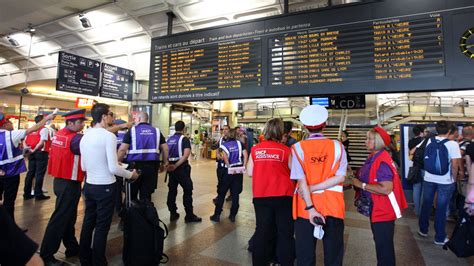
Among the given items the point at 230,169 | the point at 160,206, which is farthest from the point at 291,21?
the point at 160,206

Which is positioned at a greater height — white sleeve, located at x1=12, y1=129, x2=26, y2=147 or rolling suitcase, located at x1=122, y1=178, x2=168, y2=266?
white sleeve, located at x1=12, y1=129, x2=26, y2=147

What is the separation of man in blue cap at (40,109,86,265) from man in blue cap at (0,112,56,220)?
0.45 m

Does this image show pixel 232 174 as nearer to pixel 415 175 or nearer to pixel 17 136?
pixel 17 136

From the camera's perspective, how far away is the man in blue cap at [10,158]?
141 inches

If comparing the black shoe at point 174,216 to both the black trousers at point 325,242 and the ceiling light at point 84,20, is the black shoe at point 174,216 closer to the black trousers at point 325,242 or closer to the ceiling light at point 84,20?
the black trousers at point 325,242

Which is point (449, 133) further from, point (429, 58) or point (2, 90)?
point (2, 90)

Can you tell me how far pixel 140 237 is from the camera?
2.80 metres

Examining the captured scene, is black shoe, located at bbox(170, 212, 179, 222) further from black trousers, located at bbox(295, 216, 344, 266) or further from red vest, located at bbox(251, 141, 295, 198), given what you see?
black trousers, located at bbox(295, 216, 344, 266)

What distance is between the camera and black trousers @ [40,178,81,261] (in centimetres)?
282

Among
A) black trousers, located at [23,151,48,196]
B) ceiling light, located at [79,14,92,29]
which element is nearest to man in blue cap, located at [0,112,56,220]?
black trousers, located at [23,151,48,196]

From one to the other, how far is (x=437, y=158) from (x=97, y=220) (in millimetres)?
4490

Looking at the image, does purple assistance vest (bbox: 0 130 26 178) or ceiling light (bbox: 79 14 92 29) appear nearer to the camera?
purple assistance vest (bbox: 0 130 26 178)

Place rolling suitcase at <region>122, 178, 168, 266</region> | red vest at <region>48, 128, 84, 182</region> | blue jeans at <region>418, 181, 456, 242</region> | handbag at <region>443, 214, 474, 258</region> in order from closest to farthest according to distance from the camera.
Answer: handbag at <region>443, 214, 474, 258</region>, rolling suitcase at <region>122, 178, 168, 266</region>, red vest at <region>48, 128, 84, 182</region>, blue jeans at <region>418, 181, 456, 242</region>

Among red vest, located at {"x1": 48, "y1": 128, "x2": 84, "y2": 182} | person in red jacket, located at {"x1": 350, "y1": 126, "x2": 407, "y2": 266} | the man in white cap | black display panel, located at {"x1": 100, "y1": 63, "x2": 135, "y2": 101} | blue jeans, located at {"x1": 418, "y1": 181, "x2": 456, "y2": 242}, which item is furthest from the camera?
black display panel, located at {"x1": 100, "y1": 63, "x2": 135, "y2": 101}
